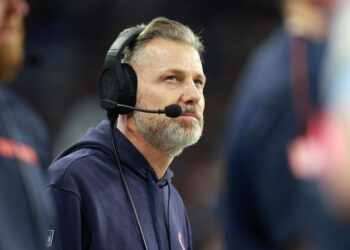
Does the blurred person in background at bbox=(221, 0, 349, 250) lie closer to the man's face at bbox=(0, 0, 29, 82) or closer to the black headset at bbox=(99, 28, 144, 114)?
the man's face at bbox=(0, 0, 29, 82)

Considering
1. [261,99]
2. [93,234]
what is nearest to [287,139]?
[261,99]

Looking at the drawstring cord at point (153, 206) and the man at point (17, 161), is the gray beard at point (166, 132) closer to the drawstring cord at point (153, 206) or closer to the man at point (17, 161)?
the drawstring cord at point (153, 206)

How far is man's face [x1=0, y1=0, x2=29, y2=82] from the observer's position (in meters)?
0.99

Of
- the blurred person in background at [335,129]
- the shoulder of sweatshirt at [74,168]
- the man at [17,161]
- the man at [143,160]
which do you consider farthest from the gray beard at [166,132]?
the blurred person in background at [335,129]

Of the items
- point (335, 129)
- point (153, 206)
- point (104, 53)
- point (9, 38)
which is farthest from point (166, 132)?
point (104, 53)

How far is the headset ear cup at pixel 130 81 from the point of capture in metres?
1.74

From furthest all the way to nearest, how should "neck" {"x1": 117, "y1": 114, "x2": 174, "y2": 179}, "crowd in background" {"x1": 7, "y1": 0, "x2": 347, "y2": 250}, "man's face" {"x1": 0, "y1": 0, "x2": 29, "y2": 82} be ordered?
"crowd in background" {"x1": 7, "y1": 0, "x2": 347, "y2": 250} < "neck" {"x1": 117, "y1": 114, "x2": 174, "y2": 179} < "man's face" {"x1": 0, "y1": 0, "x2": 29, "y2": 82}

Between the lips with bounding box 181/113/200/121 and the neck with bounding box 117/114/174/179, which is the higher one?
the lips with bounding box 181/113/200/121

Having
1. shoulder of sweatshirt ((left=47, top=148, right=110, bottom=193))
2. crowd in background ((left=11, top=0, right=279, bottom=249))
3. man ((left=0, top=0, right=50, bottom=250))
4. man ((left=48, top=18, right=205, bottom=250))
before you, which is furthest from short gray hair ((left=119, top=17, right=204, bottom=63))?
crowd in background ((left=11, top=0, right=279, bottom=249))

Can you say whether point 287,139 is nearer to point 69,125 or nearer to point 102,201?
point 102,201

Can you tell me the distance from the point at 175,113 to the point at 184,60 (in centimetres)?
18

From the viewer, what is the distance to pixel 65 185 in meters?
1.58

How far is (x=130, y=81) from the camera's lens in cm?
175

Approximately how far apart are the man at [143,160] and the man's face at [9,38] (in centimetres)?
61
